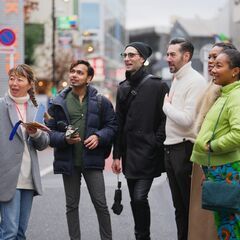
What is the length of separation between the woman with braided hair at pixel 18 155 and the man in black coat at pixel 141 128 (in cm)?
106

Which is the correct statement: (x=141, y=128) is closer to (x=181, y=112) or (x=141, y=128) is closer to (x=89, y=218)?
(x=181, y=112)

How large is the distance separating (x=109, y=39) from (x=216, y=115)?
8425 centimetres

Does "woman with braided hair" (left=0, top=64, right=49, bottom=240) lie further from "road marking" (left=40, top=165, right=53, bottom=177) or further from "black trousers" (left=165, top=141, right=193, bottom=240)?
"road marking" (left=40, top=165, right=53, bottom=177)

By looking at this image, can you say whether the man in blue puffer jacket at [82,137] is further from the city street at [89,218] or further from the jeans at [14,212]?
the city street at [89,218]

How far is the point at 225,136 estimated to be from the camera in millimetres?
4613

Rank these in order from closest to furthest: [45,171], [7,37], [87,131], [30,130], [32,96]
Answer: [30,130] → [32,96] → [87,131] → [7,37] → [45,171]

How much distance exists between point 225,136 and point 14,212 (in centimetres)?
187

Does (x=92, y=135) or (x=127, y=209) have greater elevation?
(x=92, y=135)

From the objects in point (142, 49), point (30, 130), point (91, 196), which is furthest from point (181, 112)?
point (30, 130)

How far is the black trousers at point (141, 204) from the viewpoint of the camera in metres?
6.22

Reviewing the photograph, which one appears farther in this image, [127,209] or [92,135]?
[127,209]

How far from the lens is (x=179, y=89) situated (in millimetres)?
5883

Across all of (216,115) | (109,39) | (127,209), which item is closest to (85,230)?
(127,209)

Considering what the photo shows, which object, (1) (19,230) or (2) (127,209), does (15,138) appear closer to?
(1) (19,230)
